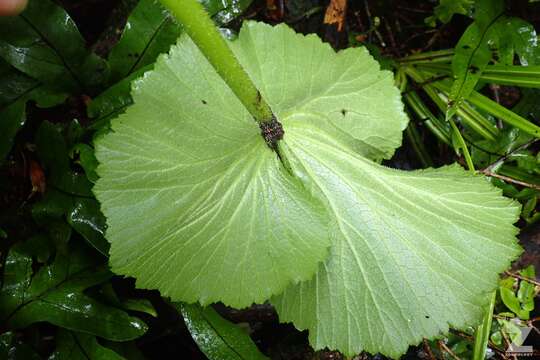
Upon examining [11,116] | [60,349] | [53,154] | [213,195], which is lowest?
[60,349]

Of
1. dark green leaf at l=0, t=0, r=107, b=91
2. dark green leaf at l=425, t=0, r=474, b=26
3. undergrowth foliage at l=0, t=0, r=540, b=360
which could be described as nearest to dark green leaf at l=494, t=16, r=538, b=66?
undergrowth foliage at l=0, t=0, r=540, b=360

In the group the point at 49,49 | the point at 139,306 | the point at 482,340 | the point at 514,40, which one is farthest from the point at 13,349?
the point at 514,40

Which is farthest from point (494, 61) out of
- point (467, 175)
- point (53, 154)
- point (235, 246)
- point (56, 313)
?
point (56, 313)

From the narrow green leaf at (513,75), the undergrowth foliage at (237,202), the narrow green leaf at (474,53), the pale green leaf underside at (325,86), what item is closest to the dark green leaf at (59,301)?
the undergrowth foliage at (237,202)

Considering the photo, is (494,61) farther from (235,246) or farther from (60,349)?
(60,349)

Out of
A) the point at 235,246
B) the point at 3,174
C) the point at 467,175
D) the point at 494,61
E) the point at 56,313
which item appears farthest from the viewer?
the point at 494,61
